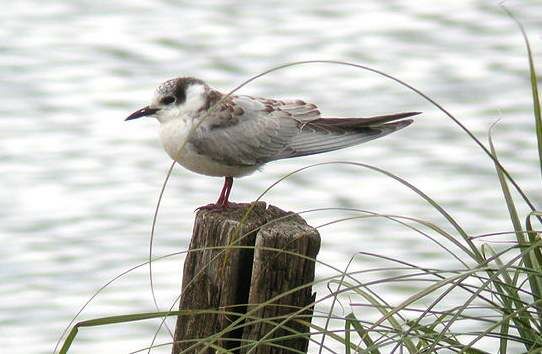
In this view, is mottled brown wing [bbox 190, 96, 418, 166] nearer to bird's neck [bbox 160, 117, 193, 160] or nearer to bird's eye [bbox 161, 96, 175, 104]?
bird's neck [bbox 160, 117, 193, 160]

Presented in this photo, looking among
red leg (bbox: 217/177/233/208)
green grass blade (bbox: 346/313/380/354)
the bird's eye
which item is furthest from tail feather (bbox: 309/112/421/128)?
green grass blade (bbox: 346/313/380/354)

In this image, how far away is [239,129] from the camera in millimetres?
6680

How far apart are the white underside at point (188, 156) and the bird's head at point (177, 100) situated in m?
0.04

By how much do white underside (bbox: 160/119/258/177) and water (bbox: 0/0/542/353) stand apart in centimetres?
390

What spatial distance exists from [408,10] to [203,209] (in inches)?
451

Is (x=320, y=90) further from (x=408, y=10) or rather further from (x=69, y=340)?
(x=69, y=340)

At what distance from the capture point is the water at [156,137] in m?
11.3

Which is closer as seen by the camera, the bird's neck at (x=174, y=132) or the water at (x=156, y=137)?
the bird's neck at (x=174, y=132)

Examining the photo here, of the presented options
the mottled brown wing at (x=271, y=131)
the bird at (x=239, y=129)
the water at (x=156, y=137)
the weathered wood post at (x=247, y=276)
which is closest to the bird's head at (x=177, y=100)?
the bird at (x=239, y=129)

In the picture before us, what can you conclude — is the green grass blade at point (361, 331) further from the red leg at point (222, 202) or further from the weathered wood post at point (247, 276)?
the red leg at point (222, 202)

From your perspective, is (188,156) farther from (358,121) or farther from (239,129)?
(358,121)

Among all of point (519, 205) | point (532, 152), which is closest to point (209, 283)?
point (519, 205)

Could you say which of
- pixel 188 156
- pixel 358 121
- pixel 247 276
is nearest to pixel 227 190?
pixel 188 156

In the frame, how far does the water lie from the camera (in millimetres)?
11312
